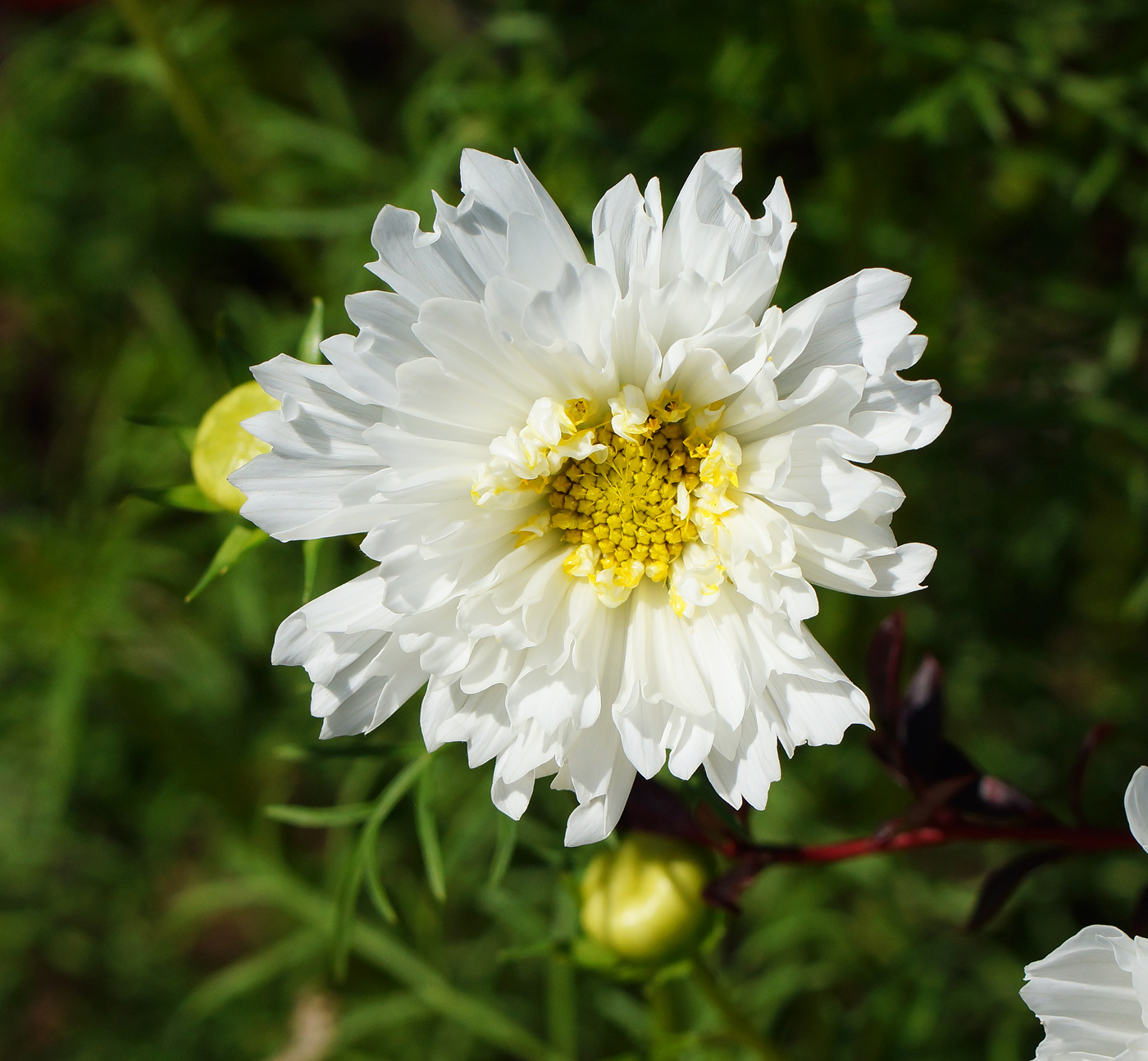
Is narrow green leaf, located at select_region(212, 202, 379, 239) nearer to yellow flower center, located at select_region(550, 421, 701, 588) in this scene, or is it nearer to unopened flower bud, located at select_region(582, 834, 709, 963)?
yellow flower center, located at select_region(550, 421, 701, 588)

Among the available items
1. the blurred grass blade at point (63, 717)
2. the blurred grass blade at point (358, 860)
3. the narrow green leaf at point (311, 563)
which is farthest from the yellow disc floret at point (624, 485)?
the blurred grass blade at point (63, 717)

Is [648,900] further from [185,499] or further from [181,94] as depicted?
[181,94]

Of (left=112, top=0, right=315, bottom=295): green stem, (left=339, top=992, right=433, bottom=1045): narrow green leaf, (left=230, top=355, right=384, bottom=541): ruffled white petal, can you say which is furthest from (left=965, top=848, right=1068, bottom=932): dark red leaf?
(left=112, top=0, right=315, bottom=295): green stem

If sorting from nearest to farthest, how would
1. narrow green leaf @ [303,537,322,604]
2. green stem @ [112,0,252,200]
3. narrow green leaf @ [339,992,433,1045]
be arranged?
1. narrow green leaf @ [303,537,322,604]
2. green stem @ [112,0,252,200]
3. narrow green leaf @ [339,992,433,1045]

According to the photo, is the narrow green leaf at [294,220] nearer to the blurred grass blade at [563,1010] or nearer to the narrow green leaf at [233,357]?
the narrow green leaf at [233,357]

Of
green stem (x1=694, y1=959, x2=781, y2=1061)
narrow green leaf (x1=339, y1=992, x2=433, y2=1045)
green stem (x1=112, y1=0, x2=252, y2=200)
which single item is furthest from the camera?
narrow green leaf (x1=339, y1=992, x2=433, y2=1045)

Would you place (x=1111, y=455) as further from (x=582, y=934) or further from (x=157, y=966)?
(x=157, y=966)

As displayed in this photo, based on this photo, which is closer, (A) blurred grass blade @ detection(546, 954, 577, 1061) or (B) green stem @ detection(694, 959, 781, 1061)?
(B) green stem @ detection(694, 959, 781, 1061)
